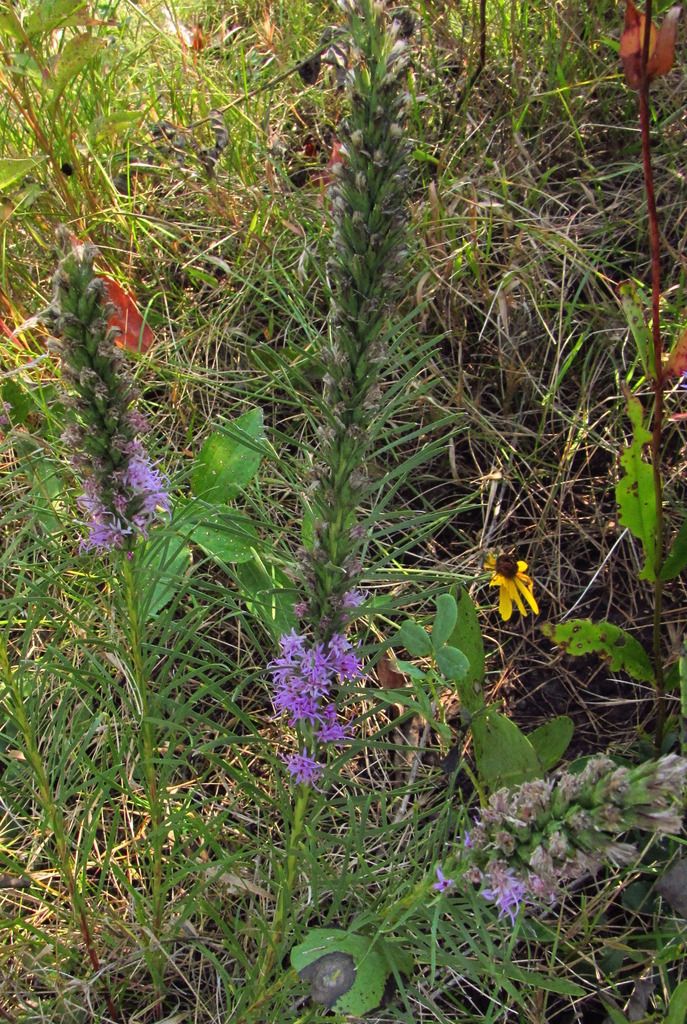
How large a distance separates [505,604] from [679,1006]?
984 millimetres

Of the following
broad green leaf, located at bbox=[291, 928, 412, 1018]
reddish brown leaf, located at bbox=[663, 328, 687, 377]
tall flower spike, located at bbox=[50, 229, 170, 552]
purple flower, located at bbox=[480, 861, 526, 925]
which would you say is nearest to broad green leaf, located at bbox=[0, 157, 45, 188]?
tall flower spike, located at bbox=[50, 229, 170, 552]

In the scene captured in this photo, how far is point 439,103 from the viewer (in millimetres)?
3289

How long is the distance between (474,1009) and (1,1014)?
100 centimetres

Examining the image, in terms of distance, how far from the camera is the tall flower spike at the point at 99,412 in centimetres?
116

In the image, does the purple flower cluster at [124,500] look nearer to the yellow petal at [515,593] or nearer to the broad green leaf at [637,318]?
the yellow petal at [515,593]

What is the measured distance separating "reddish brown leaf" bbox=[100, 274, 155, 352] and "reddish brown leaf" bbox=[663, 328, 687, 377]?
63.4 inches

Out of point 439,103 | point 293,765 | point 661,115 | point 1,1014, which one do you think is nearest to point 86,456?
point 293,765

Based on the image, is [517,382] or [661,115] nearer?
[517,382]

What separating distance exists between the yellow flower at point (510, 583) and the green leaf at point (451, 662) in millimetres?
777

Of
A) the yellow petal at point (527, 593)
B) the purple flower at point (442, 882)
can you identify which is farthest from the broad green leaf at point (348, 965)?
the yellow petal at point (527, 593)

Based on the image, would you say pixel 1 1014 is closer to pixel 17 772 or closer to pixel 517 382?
pixel 17 772

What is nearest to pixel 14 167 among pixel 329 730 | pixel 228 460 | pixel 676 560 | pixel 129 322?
pixel 129 322

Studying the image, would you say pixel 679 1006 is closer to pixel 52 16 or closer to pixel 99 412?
pixel 99 412

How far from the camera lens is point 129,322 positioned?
116 inches
